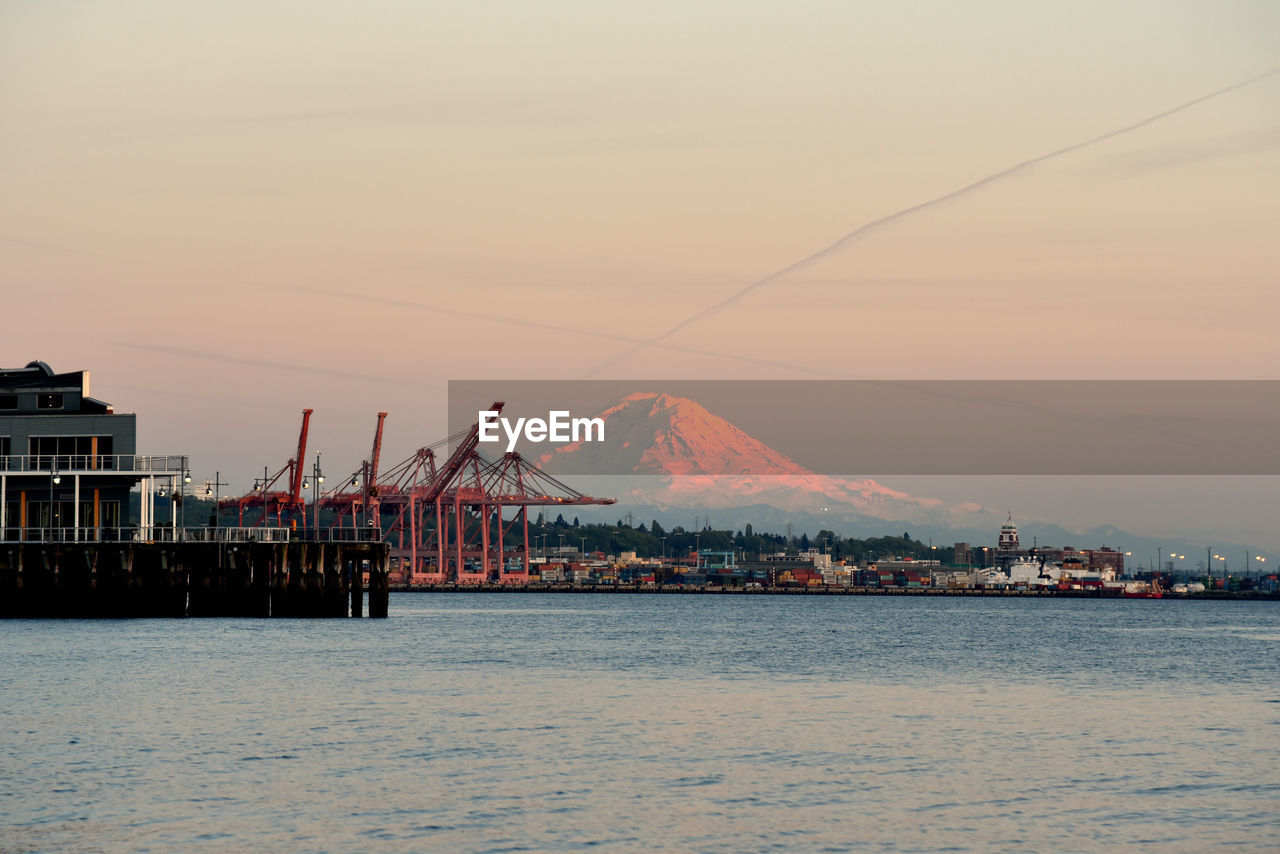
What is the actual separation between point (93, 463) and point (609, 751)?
61769mm

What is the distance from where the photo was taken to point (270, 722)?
41406 mm

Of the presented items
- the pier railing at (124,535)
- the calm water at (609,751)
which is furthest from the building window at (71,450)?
the calm water at (609,751)

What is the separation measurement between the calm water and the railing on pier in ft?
56.9

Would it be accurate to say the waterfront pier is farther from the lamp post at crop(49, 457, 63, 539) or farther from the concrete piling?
the lamp post at crop(49, 457, 63, 539)

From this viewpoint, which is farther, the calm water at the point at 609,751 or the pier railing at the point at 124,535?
the pier railing at the point at 124,535

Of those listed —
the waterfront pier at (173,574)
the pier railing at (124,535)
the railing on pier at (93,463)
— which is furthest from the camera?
the railing on pier at (93,463)

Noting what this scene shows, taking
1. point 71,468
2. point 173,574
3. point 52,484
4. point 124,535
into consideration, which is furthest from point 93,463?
point 173,574

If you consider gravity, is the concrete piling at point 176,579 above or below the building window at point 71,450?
below

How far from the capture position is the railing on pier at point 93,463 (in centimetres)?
8886

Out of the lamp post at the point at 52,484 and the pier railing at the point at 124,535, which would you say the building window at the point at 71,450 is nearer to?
the lamp post at the point at 52,484

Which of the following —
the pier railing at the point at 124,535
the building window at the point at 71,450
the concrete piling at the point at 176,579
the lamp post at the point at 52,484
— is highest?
the building window at the point at 71,450

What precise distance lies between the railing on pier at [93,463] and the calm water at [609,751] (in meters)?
17.3

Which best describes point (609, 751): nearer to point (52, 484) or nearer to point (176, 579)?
point (176, 579)

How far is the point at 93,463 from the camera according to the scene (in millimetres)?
89375
